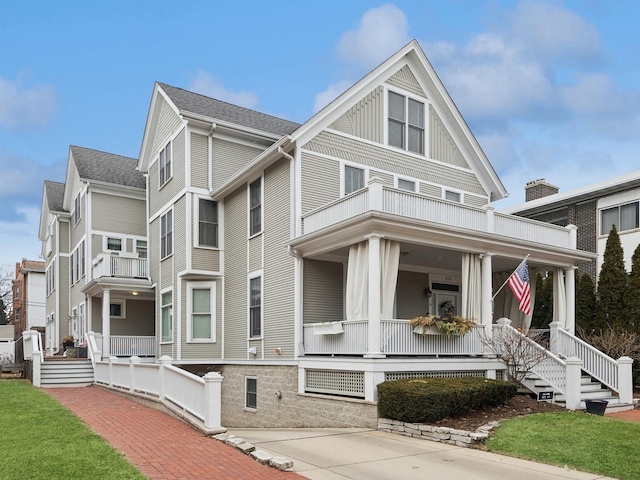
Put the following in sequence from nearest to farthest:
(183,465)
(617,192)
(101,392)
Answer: (183,465)
(101,392)
(617,192)

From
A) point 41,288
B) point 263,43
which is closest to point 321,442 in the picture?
point 263,43

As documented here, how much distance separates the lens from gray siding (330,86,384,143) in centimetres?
1705

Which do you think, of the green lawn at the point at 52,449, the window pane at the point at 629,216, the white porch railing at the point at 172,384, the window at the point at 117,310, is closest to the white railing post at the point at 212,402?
the white porch railing at the point at 172,384

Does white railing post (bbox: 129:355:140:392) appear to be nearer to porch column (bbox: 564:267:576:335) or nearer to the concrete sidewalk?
the concrete sidewalk

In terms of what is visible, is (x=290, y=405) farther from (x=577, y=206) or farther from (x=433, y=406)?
(x=577, y=206)

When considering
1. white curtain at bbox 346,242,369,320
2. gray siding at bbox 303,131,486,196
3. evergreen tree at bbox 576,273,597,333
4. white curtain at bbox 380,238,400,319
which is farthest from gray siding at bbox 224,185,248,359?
evergreen tree at bbox 576,273,597,333

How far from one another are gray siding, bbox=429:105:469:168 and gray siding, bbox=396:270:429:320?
3.90 m

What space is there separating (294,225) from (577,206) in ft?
45.0

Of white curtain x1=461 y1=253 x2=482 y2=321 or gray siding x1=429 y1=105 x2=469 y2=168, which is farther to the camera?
gray siding x1=429 y1=105 x2=469 y2=168

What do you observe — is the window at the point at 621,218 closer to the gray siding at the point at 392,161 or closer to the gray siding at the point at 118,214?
the gray siding at the point at 392,161

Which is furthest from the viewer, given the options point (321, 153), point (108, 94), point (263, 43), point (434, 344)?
point (108, 94)

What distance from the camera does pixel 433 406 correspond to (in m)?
11.2

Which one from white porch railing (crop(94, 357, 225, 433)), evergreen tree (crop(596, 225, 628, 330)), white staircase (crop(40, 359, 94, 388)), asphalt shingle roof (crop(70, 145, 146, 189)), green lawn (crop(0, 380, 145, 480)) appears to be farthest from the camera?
asphalt shingle roof (crop(70, 145, 146, 189))

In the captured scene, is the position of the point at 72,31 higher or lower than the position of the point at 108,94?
lower
